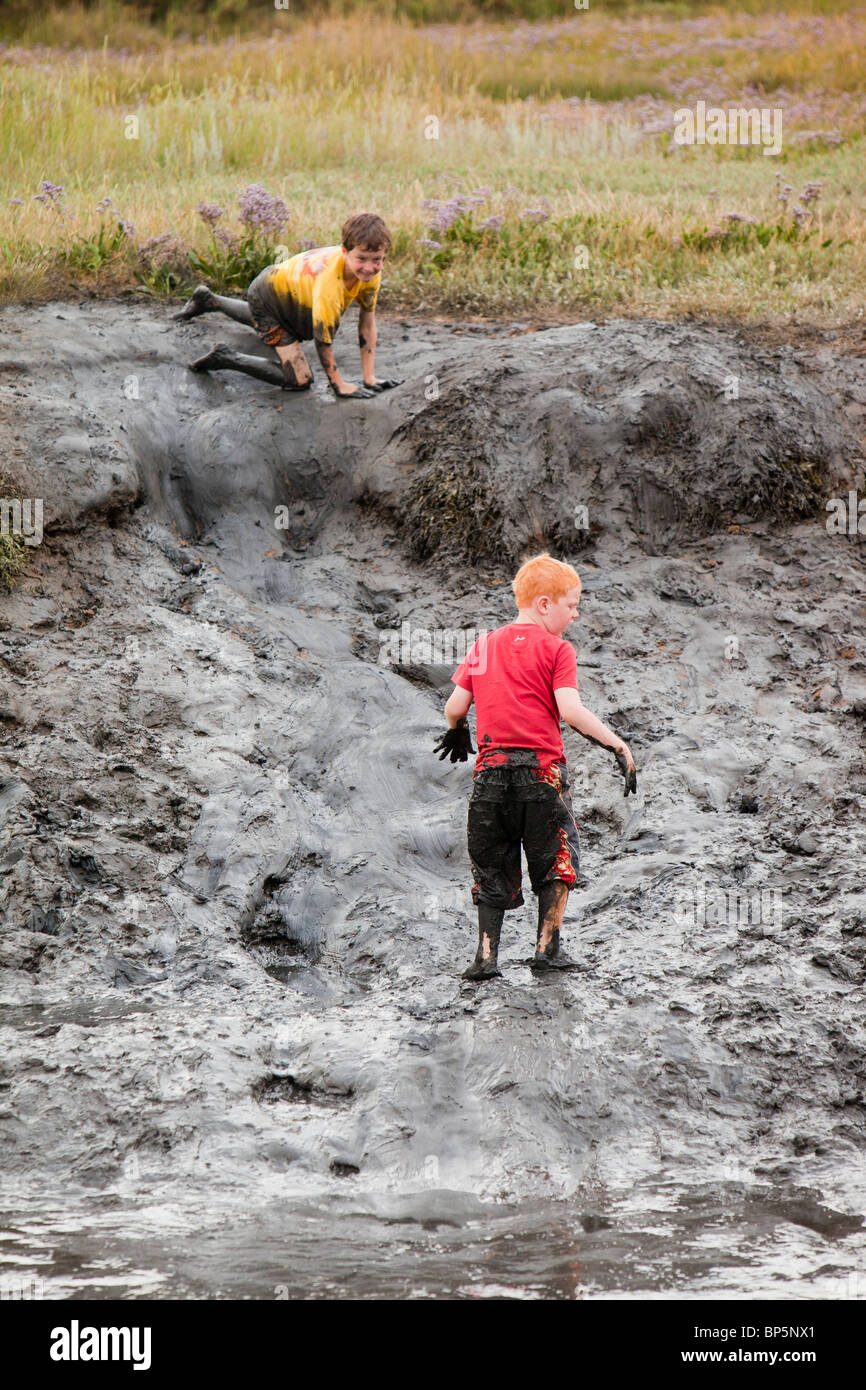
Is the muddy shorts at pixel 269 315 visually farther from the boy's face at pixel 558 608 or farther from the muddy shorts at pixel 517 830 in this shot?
the muddy shorts at pixel 517 830

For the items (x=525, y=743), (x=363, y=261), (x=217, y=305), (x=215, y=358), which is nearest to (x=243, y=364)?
(x=215, y=358)

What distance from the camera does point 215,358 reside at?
27.9 ft

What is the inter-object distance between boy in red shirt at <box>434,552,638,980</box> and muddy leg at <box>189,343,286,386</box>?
14.4 ft

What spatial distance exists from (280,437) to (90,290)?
8.15 feet

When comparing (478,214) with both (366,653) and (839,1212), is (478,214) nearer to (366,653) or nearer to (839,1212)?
(366,653)

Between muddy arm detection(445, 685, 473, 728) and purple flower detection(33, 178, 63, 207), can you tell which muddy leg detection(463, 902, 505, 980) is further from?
purple flower detection(33, 178, 63, 207)

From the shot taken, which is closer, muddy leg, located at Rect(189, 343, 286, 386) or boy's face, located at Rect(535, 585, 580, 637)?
boy's face, located at Rect(535, 585, 580, 637)

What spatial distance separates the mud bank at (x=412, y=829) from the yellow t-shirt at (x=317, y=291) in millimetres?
516

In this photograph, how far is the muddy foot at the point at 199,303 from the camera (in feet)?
28.8

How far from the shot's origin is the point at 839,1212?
3.67 m

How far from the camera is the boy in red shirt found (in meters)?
4.58

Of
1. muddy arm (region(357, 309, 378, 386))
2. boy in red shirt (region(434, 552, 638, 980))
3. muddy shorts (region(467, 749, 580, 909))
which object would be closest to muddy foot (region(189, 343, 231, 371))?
muddy arm (region(357, 309, 378, 386))

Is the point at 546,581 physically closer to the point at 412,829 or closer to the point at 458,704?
the point at 458,704

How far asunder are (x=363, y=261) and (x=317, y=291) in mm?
395
